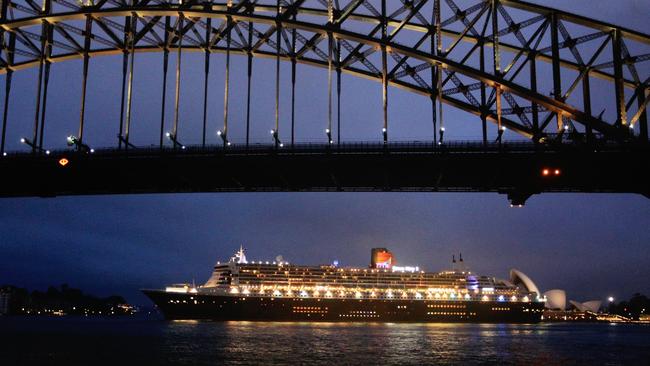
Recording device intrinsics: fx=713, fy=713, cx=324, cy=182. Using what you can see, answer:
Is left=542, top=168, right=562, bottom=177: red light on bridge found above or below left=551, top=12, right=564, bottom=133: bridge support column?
below

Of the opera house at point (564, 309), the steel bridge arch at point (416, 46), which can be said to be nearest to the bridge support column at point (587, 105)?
the steel bridge arch at point (416, 46)

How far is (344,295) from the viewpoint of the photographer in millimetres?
89188

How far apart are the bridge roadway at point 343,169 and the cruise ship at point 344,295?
41.1 meters

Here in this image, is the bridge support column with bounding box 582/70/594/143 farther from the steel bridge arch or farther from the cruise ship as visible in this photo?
the cruise ship

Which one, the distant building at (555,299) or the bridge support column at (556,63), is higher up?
the bridge support column at (556,63)

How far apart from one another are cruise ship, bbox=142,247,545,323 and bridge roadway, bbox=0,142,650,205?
41.1 meters

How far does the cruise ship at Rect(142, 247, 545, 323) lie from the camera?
84562mm

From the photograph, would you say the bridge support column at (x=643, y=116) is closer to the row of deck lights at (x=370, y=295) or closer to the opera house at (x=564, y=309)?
the row of deck lights at (x=370, y=295)

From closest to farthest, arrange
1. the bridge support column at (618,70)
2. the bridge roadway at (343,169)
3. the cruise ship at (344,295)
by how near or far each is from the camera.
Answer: the bridge roadway at (343,169)
the bridge support column at (618,70)
the cruise ship at (344,295)

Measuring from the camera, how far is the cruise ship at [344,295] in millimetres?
84562

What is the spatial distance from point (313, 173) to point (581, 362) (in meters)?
17.6

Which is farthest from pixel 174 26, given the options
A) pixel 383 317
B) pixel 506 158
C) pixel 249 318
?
pixel 383 317

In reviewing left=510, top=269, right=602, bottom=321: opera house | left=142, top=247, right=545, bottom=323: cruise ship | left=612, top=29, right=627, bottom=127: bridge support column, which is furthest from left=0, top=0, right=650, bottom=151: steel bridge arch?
left=510, top=269, right=602, bottom=321: opera house

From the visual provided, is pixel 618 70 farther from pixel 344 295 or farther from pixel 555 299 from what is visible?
pixel 555 299
